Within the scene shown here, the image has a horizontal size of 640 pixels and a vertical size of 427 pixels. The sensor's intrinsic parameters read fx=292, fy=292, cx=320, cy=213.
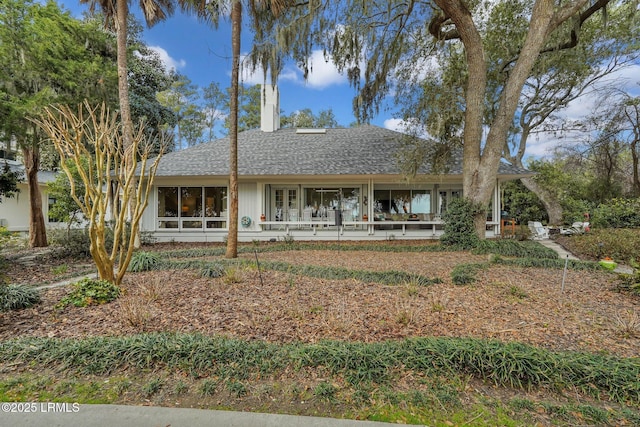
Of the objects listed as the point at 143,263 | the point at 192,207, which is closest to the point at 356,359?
the point at 143,263

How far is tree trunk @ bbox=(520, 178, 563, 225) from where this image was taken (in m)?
17.4

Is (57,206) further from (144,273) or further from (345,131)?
(345,131)

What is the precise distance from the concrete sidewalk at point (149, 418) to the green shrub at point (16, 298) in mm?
2650

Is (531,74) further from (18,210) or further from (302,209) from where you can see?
(18,210)

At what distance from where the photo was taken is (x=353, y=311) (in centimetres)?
402

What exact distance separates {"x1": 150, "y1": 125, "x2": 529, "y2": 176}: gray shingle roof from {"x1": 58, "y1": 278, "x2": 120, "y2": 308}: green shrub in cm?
776

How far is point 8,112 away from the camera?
784 centimetres

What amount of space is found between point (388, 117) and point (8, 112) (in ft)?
38.8

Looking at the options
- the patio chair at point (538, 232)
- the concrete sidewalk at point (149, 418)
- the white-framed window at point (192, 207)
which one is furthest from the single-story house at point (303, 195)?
the concrete sidewalk at point (149, 418)

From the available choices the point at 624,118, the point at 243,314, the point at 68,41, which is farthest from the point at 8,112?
the point at 624,118

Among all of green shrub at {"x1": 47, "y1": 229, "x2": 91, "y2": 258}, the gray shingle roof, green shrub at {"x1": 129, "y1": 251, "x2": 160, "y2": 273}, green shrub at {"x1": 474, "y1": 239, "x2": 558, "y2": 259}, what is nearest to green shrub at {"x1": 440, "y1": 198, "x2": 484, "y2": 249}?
green shrub at {"x1": 474, "y1": 239, "x2": 558, "y2": 259}

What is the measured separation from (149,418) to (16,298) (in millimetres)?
3704

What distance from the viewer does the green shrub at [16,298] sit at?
403 cm

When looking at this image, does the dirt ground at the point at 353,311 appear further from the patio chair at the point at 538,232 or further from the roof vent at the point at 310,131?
the roof vent at the point at 310,131
